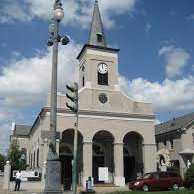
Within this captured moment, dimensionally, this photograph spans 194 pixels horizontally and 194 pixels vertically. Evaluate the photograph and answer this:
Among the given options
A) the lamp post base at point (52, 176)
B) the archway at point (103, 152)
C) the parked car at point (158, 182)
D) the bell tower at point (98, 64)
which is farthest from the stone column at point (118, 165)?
the lamp post base at point (52, 176)

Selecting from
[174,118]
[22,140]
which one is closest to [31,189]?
[174,118]

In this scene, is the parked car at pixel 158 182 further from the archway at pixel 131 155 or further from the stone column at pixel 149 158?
the archway at pixel 131 155

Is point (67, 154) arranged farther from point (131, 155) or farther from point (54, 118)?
point (54, 118)

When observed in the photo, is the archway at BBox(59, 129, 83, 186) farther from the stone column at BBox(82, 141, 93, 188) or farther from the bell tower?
the bell tower

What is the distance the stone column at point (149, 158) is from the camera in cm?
3881

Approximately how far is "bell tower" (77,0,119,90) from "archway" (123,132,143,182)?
630cm

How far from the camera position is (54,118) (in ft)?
42.4

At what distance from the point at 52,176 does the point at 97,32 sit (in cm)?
3338

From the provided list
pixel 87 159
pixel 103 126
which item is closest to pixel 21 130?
pixel 103 126

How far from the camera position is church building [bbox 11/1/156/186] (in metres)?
36.8

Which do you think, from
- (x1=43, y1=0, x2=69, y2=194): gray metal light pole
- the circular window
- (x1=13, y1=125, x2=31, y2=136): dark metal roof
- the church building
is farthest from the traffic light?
(x1=13, y1=125, x2=31, y2=136): dark metal roof

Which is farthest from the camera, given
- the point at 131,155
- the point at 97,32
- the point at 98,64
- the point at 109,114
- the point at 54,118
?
the point at 97,32

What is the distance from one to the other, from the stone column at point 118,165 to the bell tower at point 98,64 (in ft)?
23.2

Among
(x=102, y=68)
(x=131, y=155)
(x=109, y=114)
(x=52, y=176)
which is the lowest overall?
(x=52, y=176)
